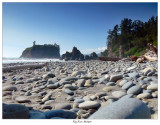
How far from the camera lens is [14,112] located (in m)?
1.01

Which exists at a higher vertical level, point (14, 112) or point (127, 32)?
point (127, 32)

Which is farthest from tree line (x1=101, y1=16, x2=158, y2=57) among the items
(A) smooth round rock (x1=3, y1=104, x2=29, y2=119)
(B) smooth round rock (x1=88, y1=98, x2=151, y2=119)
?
(A) smooth round rock (x1=3, y1=104, x2=29, y2=119)

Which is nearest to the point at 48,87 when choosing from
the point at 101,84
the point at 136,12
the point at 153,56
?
the point at 101,84

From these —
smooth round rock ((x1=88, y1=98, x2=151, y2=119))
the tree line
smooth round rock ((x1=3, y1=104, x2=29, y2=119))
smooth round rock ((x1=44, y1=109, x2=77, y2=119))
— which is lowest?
smooth round rock ((x1=44, y1=109, x2=77, y2=119))

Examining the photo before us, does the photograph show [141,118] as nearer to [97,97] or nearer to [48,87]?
[97,97]

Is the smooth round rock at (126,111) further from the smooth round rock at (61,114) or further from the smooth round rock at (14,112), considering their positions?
the smooth round rock at (14,112)

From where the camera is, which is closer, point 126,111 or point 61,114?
point 126,111

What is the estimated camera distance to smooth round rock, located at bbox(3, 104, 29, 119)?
1008 mm

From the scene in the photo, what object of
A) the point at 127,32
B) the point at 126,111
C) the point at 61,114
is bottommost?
the point at 61,114

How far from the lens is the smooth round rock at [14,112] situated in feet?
3.31

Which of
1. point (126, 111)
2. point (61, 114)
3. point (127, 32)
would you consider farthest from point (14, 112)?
point (127, 32)

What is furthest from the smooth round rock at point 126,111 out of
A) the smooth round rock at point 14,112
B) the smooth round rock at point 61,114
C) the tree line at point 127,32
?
the tree line at point 127,32

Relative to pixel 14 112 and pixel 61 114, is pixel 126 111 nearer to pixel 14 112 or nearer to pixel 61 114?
pixel 61 114

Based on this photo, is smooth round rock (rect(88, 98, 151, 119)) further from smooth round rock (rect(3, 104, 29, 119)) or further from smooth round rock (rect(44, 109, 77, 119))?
smooth round rock (rect(3, 104, 29, 119))
